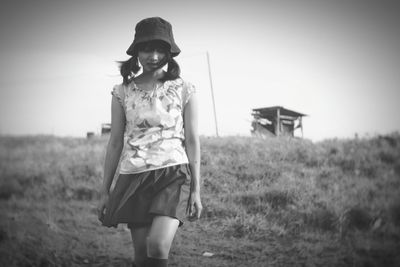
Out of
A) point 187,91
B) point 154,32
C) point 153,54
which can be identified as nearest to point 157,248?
point 187,91

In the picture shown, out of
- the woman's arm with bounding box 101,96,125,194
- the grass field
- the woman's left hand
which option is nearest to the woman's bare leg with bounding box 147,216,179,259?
the woman's left hand

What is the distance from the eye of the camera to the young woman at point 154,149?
5.99 ft

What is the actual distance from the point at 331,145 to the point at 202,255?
303 inches

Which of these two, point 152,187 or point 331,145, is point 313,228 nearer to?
point 152,187

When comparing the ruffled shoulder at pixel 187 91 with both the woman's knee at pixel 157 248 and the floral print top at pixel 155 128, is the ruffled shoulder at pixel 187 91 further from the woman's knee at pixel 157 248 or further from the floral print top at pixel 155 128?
the woman's knee at pixel 157 248

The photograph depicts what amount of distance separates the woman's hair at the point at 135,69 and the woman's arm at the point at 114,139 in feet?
0.72

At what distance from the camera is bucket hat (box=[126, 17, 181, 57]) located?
6.34 feet

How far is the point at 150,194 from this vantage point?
1865 millimetres

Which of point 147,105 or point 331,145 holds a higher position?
point 147,105

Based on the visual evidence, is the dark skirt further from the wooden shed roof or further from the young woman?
the wooden shed roof

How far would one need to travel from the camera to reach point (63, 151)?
1259 cm

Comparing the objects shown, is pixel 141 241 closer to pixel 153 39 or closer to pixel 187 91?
pixel 187 91

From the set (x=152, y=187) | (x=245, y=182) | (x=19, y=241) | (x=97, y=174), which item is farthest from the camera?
(x=97, y=174)

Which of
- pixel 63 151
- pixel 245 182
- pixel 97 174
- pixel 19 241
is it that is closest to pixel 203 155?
pixel 245 182
